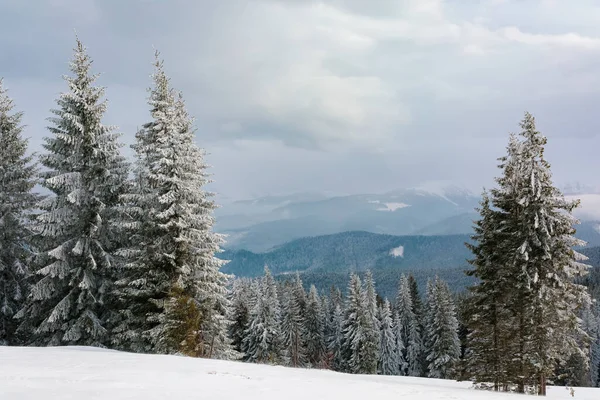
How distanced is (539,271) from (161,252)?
17601 millimetres

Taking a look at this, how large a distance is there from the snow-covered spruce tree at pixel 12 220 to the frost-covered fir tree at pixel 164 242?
6.62 m

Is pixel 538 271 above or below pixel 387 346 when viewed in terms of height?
above

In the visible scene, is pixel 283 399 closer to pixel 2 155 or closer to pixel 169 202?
pixel 169 202

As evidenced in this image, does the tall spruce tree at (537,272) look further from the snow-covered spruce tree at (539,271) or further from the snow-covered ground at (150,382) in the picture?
the snow-covered ground at (150,382)

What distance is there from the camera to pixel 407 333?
74125mm

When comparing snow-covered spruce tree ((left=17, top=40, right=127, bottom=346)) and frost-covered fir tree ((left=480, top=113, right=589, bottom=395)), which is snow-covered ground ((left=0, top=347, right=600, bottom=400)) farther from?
frost-covered fir tree ((left=480, top=113, right=589, bottom=395))

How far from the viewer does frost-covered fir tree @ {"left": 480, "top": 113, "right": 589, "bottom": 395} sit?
19.7 m

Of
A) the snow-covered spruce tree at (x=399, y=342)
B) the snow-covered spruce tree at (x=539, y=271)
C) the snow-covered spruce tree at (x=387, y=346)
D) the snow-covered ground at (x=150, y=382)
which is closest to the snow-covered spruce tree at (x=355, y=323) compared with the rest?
the snow-covered spruce tree at (x=387, y=346)

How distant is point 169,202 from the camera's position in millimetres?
21547

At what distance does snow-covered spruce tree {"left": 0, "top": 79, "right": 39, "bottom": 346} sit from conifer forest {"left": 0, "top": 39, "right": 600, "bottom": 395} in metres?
0.06

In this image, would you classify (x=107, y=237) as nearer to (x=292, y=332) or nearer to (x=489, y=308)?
(x=489, y=308)

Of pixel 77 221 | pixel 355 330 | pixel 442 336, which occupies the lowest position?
pixel 442 336

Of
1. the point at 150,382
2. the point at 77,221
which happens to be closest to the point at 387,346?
the point at 77,221

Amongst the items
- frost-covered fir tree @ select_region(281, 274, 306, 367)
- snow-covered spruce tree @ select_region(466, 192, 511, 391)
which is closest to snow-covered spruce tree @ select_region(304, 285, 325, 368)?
frost-covered fir tree @ select_region(281, 274, 306, 367)
